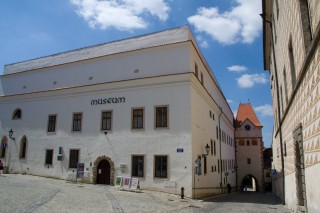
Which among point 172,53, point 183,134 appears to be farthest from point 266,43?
point 183,134

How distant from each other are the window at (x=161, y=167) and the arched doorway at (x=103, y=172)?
13.1 ft

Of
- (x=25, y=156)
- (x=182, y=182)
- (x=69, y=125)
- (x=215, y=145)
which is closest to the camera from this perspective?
(x=182, y=182)

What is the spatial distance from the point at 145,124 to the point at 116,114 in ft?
8.30

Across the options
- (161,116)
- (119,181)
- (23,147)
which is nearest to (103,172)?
(119,181)

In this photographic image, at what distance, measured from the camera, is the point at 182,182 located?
17438 millimetres

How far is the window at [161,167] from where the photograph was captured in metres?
18.2

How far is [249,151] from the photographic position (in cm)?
4641

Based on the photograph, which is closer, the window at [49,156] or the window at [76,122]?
the window at [76,122]

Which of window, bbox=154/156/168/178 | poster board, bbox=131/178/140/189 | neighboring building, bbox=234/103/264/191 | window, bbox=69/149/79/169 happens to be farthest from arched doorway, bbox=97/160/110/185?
neighboring building, bbox=234/103/264/191

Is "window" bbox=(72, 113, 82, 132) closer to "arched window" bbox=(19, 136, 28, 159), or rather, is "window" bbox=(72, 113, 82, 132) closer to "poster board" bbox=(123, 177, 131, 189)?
"arched window" bbox=(19, 136, 28, 159)

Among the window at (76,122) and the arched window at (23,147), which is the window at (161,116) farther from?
the arched window at (23,147)

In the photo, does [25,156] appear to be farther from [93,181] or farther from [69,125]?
[93,181]

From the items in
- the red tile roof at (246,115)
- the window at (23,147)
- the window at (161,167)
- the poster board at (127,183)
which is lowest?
the poster board at (127,183)

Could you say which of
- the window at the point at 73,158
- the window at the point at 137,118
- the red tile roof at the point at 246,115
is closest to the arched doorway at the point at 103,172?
the window at the point at 73,158
